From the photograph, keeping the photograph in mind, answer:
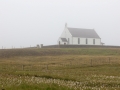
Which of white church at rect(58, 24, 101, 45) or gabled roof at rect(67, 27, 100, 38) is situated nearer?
white church at rect(58, 24, 101, 45)

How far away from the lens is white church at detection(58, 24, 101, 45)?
12006cm

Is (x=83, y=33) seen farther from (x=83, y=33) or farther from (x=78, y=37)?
(x=78, y=37)

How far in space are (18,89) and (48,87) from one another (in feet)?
7.09

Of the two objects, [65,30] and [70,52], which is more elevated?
[65,30]

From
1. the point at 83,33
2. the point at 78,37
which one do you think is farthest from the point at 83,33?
the point at 78,37

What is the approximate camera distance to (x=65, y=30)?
124812mm

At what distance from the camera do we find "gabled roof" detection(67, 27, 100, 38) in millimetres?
122006

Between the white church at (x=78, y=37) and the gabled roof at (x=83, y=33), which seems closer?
the white church at (x=78, y=37)

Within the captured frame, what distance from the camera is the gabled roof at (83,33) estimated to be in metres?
122

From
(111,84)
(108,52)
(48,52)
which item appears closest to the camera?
(111,84)

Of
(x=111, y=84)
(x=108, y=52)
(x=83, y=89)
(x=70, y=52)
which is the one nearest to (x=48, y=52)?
(x=70, y=52)

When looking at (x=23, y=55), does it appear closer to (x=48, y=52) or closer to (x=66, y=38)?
(x=48, y=52)

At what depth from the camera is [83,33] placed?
411ft

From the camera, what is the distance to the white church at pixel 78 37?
120062 mm
